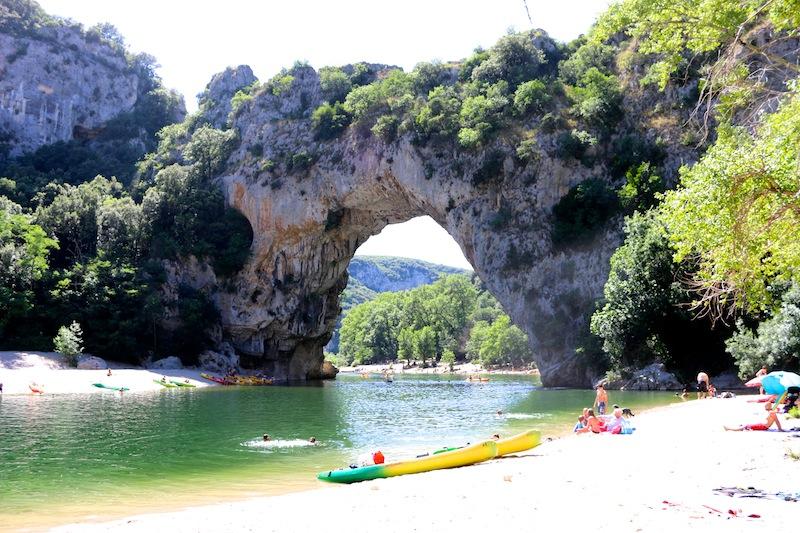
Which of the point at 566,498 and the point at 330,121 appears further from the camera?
the point at 330,121

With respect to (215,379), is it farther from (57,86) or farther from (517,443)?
(57,86)

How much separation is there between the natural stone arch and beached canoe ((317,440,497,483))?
27274 mm

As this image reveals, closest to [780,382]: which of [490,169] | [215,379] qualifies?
[490,169]

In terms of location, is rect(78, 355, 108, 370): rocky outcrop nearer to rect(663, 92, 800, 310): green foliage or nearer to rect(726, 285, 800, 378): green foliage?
rect(726, 285, 800, 378): green foliage

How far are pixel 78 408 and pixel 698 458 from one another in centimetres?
2399

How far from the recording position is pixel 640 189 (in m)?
37.7

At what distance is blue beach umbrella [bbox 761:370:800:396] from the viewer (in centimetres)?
1260

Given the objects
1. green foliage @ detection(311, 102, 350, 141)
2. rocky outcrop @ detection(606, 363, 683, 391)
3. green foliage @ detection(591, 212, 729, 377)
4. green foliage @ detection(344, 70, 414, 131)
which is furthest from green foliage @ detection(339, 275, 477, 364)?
green foliage @ detection(591, 212, 729, 377)

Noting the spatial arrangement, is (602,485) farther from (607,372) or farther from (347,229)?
(347,229)

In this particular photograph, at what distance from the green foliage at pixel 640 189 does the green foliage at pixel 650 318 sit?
4.99 m

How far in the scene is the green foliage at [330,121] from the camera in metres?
50.6

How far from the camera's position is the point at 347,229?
175ft

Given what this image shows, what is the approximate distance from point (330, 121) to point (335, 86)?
4.19m

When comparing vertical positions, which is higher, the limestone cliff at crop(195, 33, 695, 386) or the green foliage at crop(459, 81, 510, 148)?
the green foliage at crop(459, 81, 510, 148)
